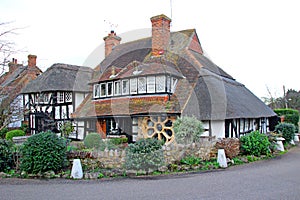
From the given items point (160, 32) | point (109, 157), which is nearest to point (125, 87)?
point (160, 32)

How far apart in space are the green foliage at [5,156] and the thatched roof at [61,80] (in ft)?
30.9

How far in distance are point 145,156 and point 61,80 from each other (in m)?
12.8

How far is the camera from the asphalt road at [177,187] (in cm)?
639

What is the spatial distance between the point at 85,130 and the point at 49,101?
4274 mm

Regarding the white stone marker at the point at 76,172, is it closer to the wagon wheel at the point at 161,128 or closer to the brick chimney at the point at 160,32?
the wagon wheel at the point at 161,128

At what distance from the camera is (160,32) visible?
16.5m

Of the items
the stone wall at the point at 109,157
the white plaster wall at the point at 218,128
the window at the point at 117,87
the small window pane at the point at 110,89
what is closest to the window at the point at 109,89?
the small window pane at the point at 110,89

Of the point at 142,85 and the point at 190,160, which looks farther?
the point at 142,85

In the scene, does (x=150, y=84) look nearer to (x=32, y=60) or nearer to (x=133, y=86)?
(x=133, y=86)

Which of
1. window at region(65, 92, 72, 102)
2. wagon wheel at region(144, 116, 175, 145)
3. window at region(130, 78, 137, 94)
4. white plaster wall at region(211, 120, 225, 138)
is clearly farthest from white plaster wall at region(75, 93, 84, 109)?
white plaster wall at region(211, 120, 225, 138)

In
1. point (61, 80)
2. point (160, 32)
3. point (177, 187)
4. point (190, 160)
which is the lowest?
point (177, 187)

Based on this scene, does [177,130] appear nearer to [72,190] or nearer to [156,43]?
[72,190]

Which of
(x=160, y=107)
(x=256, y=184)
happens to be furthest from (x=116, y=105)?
(x=256, y=184)

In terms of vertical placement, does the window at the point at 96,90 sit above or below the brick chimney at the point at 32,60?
below
